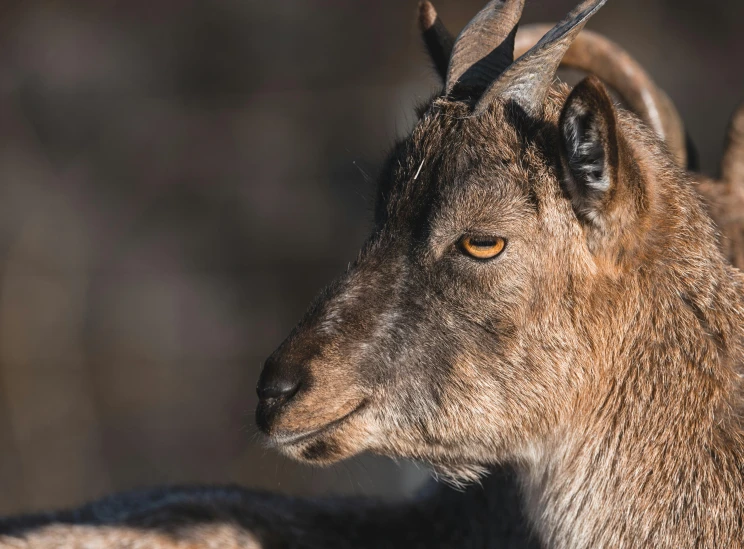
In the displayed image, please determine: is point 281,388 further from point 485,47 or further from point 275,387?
point 485,47

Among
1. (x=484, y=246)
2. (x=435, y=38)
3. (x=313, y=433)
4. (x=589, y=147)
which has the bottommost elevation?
(x=313, y=433)

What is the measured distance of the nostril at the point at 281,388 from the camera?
11.6ft

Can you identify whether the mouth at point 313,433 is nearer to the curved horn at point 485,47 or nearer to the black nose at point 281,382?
the black nose at point 281,382

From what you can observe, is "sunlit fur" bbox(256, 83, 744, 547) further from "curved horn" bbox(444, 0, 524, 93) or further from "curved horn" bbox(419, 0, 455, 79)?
"curved horn" bbox(419, 0, 455, 79)

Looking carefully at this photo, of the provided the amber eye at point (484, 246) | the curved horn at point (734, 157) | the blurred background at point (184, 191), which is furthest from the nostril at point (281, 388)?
the blurred background at point (184, 191)

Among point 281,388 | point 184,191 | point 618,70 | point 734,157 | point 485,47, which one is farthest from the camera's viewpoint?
point 184,191

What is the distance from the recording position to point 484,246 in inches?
139

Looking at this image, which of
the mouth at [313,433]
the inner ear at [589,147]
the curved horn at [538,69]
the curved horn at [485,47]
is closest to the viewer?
the inner ear at [589,147]

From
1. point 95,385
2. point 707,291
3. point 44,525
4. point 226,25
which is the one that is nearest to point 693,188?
point 707,291

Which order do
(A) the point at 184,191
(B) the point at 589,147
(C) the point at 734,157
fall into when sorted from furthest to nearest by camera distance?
(A) the point at 184,191 < (C) the point at 734,157 < (B) the point at 589,147

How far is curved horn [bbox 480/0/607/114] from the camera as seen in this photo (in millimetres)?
3460

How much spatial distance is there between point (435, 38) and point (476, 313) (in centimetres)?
160

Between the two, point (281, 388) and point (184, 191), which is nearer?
point (281, 388)

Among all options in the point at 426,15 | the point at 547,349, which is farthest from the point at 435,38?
the point at 547,349
